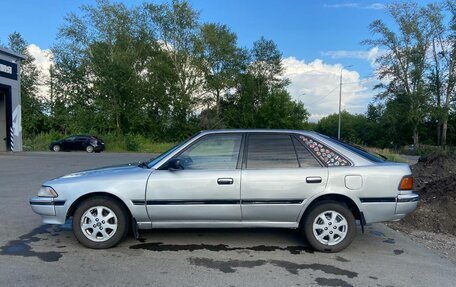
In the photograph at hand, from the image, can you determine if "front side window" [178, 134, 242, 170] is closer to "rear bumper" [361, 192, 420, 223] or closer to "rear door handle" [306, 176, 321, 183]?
"rear door handle" [306, 176, 321, 183]

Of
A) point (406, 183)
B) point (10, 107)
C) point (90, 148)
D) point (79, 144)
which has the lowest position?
point (406, 183)

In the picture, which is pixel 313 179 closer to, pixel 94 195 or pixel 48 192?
pixel 94 195

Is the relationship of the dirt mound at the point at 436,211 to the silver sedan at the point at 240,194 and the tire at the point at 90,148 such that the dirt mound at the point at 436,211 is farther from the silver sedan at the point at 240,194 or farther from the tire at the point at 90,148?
the tire at the point at 90,148

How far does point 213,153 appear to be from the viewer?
213 inches

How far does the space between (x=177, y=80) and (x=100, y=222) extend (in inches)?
1849

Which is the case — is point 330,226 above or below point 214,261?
above

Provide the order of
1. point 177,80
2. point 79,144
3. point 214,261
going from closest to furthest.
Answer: point 214,261 < point 79,144 < point 177,80

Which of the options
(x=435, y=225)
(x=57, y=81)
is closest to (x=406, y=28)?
(x=57, y=81)

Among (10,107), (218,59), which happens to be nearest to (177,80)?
(218,59)

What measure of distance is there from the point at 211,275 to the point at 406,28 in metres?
56.6

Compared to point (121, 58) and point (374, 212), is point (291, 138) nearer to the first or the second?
point (374, 212)

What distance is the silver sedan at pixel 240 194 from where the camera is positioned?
16.9 feet

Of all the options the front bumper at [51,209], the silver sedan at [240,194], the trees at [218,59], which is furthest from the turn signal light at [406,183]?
the trees at [218,59]

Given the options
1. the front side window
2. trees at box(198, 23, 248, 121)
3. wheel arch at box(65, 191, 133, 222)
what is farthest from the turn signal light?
trees at box(198, 23, 248, 121)
